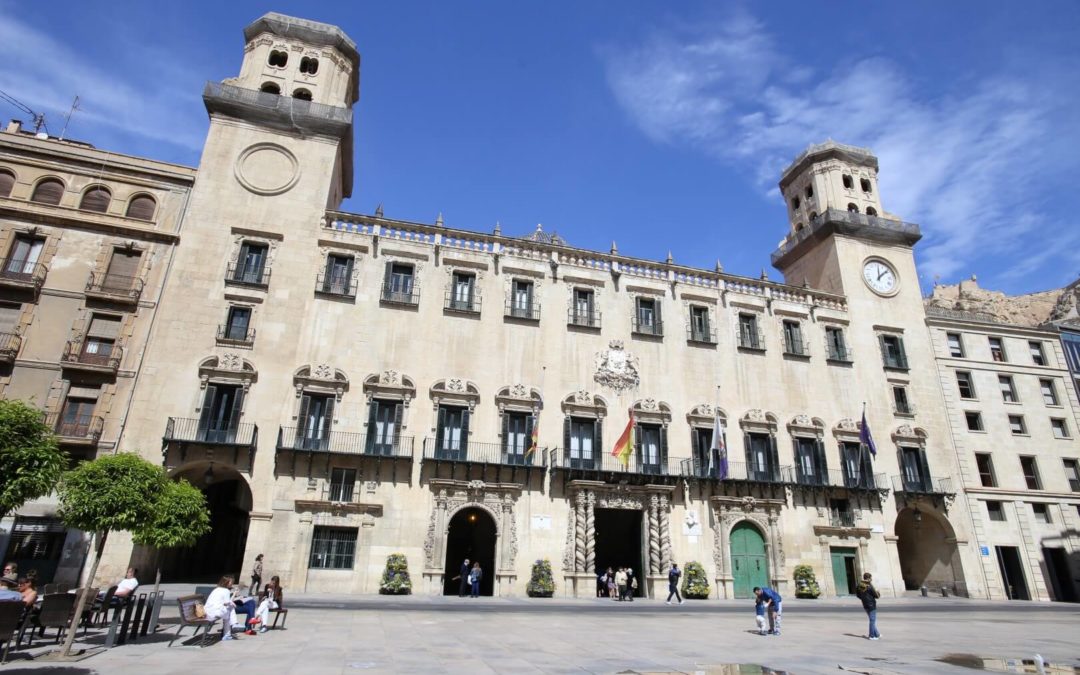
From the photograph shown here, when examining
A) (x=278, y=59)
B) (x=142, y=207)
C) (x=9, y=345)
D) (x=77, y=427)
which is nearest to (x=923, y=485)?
(x=77, y=427)

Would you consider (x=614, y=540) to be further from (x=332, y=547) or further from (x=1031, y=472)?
(x=1031, y=472)

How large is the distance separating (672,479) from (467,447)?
33.1 feet

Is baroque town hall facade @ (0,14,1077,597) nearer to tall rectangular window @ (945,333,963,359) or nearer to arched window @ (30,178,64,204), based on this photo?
arched window @ (30,178,64,204)

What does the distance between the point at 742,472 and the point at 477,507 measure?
13.6m

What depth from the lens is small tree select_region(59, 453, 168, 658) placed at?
12508mm

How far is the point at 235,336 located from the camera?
88.1ft

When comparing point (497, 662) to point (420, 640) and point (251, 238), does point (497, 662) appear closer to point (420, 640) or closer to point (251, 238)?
point (420, 640)

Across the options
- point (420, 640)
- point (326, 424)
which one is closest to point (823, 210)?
point (326, 424)

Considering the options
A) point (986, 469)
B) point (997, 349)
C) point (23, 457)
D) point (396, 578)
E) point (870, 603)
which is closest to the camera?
point (23, 457)

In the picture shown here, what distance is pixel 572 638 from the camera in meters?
14.4

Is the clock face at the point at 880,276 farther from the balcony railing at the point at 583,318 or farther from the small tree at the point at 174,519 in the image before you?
the small tree at the point at 174,519

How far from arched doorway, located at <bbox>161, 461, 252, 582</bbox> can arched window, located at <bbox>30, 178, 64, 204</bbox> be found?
14.9 meters

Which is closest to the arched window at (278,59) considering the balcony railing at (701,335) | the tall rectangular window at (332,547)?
the tall rectangular window at (332,547)

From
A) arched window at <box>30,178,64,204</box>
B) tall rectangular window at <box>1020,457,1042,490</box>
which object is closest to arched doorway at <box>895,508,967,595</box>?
tall rectangular window at <box>1020,457,1042,490</box>
